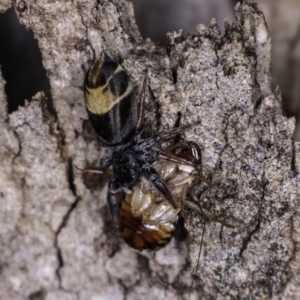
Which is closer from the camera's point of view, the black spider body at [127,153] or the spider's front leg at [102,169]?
the black spider body at [127,153]

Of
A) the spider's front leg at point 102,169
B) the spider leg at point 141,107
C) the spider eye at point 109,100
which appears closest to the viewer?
the spider eye at point 109,100

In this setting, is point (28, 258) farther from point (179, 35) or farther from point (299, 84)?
point (299, 84)

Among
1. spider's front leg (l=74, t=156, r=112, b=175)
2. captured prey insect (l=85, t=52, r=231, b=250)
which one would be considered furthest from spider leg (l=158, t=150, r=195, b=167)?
spider's front leg (l=74, t=156, r=112, b=175)

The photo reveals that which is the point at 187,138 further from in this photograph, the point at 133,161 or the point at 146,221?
the point at 146,221

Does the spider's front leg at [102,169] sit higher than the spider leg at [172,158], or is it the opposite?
the spider leg at [172,158]

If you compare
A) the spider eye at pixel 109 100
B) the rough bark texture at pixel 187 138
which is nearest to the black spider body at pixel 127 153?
the spider eye at pixel 109 100

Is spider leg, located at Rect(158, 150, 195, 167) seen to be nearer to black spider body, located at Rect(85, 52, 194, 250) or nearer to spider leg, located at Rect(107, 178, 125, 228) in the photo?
black spider body, located at Rect(85, 52, 194, 250)

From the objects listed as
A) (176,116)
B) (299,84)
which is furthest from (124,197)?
(299,84)

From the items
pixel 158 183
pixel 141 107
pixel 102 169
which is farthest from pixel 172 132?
pixel 102 169

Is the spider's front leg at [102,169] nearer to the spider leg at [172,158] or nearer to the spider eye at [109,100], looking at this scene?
the spider eye at [109,100]
